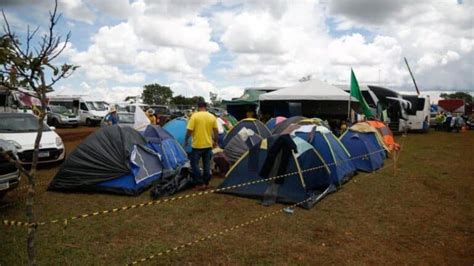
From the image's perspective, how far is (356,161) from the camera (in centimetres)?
1084

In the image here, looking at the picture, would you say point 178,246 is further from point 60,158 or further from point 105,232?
point 60,158

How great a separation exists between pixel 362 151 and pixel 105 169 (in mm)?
7204

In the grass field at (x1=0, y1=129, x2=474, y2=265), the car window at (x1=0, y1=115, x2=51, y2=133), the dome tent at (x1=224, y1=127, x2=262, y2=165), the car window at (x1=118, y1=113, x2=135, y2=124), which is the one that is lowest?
the grass field at (x1=0, y1=129, x2=474, y2=265)

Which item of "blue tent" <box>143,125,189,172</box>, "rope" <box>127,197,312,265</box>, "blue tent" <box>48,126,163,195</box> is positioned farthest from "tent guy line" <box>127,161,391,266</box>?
"blue tent" <box>143,125,189,172</box>

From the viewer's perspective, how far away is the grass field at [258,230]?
15.7ft

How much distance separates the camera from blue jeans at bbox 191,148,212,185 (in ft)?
26.3

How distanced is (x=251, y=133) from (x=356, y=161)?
3.15 m

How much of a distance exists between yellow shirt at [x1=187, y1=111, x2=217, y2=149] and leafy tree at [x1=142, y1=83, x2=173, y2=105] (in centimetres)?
8025

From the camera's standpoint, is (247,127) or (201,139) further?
(247,127)

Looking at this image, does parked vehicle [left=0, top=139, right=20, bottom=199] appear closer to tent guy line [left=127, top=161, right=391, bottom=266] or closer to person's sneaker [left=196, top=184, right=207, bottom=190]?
tent guy line [left=127, top=161, right=391, bottom=266]

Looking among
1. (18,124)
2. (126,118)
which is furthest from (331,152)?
(126,118)

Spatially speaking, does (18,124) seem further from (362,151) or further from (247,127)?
(362,151)

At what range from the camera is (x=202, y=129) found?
312 inches

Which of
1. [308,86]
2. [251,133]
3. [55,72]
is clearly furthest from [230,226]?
[308,86]
